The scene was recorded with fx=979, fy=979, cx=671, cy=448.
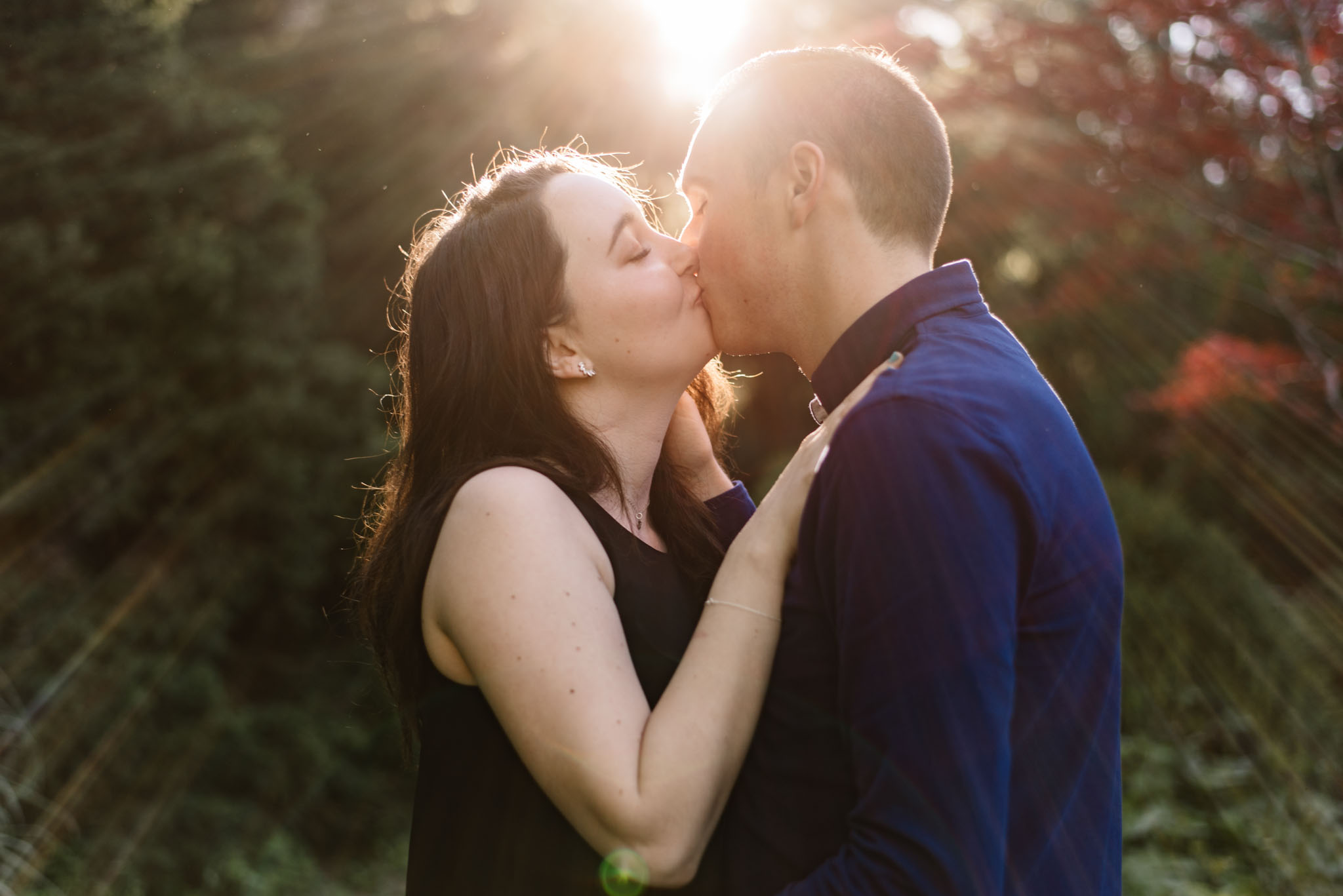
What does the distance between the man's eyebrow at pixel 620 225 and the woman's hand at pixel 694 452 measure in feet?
1.81

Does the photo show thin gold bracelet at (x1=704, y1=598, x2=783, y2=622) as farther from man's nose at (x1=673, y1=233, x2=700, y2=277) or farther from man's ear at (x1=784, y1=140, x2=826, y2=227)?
man's nose at (x1=673, y1=233, x2=700, y2=277)

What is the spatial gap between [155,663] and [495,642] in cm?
538

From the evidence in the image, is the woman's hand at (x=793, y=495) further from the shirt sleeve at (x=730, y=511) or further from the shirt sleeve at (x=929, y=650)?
the shirt sleeve at (x=730, y=511)

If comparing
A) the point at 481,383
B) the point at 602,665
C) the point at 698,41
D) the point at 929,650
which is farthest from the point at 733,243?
the point at 698,41

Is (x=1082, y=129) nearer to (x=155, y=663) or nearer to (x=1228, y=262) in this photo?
(x=1228, y=262)

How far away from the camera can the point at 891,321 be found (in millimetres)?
1825

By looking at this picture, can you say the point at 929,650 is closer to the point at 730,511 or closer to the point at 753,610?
the point at 753,610

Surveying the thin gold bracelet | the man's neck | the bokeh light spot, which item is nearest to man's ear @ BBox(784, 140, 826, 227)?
the man's neck

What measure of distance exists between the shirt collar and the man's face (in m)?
0.24

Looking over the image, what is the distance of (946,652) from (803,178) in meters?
1.06

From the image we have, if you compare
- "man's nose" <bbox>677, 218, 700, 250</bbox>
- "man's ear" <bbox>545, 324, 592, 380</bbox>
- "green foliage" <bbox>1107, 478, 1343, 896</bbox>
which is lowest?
"green foliage" <bbox>1107, 478, 1343, 896</bbox>

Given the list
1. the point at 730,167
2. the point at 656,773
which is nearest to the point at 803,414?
the point at 730,167

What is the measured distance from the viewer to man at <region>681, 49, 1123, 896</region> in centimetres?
131

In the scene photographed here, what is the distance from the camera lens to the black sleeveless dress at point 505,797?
181 centimetres
